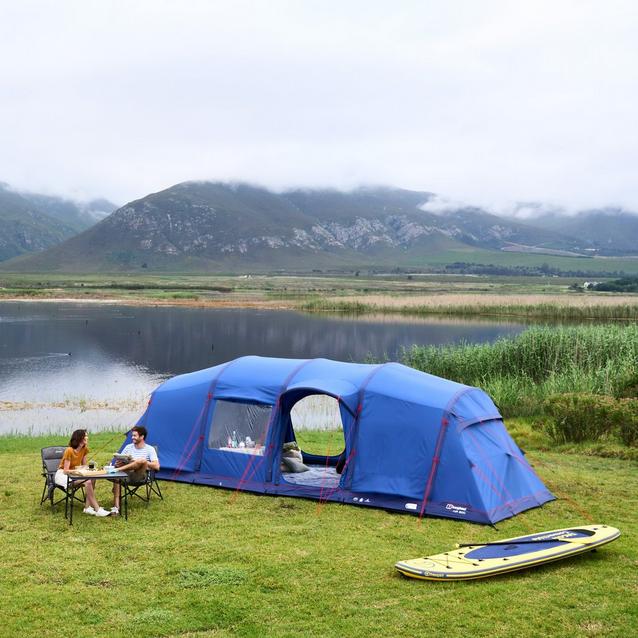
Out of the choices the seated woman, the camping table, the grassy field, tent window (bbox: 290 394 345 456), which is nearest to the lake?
tent window (bbox: 290 394 345 456)

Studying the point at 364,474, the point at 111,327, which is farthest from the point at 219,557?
the point at 111,327

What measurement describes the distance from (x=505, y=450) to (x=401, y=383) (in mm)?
2253

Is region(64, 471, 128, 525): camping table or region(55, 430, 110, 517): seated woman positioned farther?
region(55, 430, 110, 517): seated woman

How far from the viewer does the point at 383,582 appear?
9297 mm

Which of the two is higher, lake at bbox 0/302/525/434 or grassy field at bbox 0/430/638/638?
grassy field at bbox 0/430/638/638

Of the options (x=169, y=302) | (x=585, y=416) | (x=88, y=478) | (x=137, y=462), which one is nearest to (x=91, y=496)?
(x=88, y=478)

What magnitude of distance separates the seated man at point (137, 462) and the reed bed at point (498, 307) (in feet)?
185

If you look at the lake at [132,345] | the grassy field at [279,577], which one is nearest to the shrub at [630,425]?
the grassy field at [279,577]

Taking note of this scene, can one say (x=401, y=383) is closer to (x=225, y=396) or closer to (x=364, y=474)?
(x=364, y=474)

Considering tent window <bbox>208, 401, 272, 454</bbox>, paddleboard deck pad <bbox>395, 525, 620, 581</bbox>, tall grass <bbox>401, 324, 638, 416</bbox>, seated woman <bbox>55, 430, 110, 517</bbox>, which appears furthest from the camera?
tall grass <bbox>401, 324, 638, 416</bbox>

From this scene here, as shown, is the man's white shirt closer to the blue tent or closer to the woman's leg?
the woman's leg

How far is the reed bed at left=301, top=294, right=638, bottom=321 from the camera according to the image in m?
65.6

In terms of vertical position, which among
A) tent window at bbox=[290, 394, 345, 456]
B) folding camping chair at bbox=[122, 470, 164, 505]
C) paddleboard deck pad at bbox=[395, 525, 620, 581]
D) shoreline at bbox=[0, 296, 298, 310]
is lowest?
shoreline at bbox=[0, 296, 298, 310]

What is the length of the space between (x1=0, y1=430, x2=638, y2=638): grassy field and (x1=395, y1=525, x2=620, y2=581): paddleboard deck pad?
14 cm
